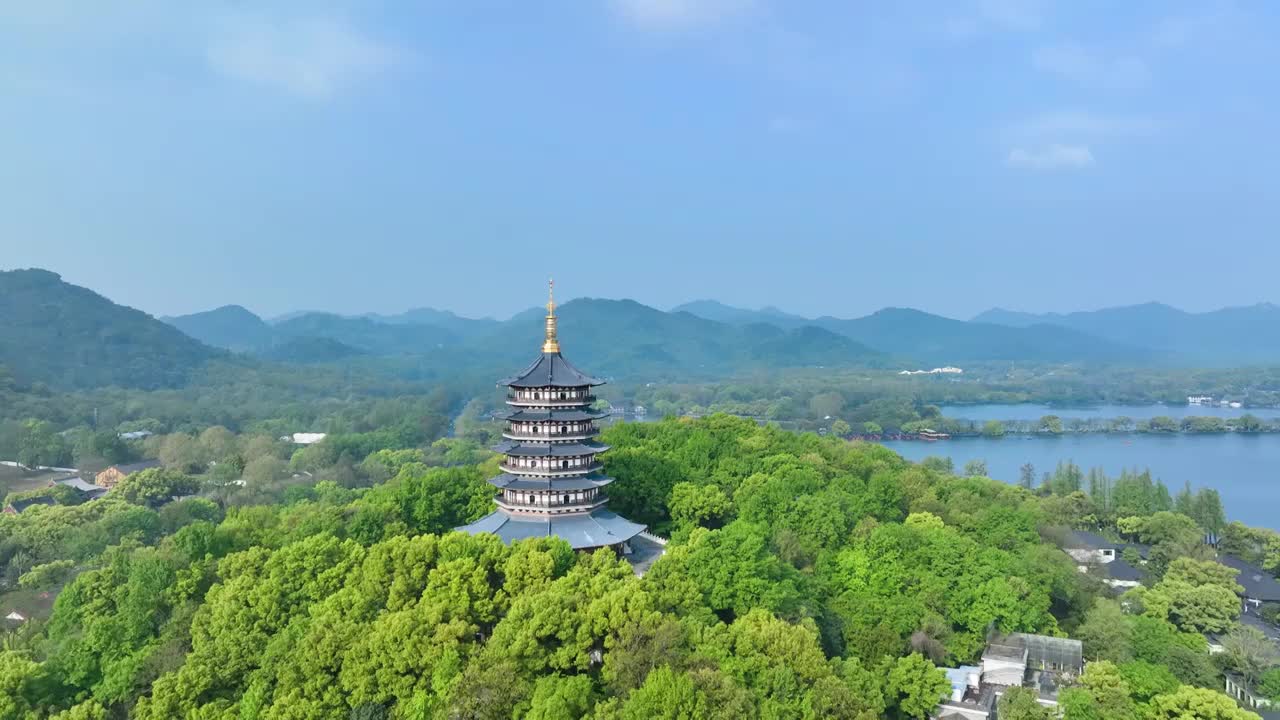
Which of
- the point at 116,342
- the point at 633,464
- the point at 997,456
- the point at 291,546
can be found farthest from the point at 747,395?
the point at 291,546

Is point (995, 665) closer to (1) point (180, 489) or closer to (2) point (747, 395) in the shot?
(1) point (180, 489)

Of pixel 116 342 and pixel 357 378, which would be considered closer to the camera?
pixel 116 342

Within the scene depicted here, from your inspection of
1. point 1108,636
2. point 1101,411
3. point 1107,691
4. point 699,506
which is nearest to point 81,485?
point 699,506

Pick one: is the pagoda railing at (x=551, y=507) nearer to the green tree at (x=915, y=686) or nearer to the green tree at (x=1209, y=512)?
the green tree at (x=915, y=686)

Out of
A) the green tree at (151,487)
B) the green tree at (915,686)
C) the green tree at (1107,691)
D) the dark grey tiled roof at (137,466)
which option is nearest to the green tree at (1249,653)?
the green tree at (1107,691)

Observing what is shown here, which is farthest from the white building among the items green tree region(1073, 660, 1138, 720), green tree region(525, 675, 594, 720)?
green tree region(1073, 660, 1138, 720)

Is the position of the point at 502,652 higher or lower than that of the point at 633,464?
lower

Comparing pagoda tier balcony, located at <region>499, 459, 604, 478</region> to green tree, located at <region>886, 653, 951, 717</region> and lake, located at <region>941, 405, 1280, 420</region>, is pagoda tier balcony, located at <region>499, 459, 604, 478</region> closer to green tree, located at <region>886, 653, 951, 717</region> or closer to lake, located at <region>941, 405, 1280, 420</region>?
green tree, located at <region>886, 653, 951, 717</region>
